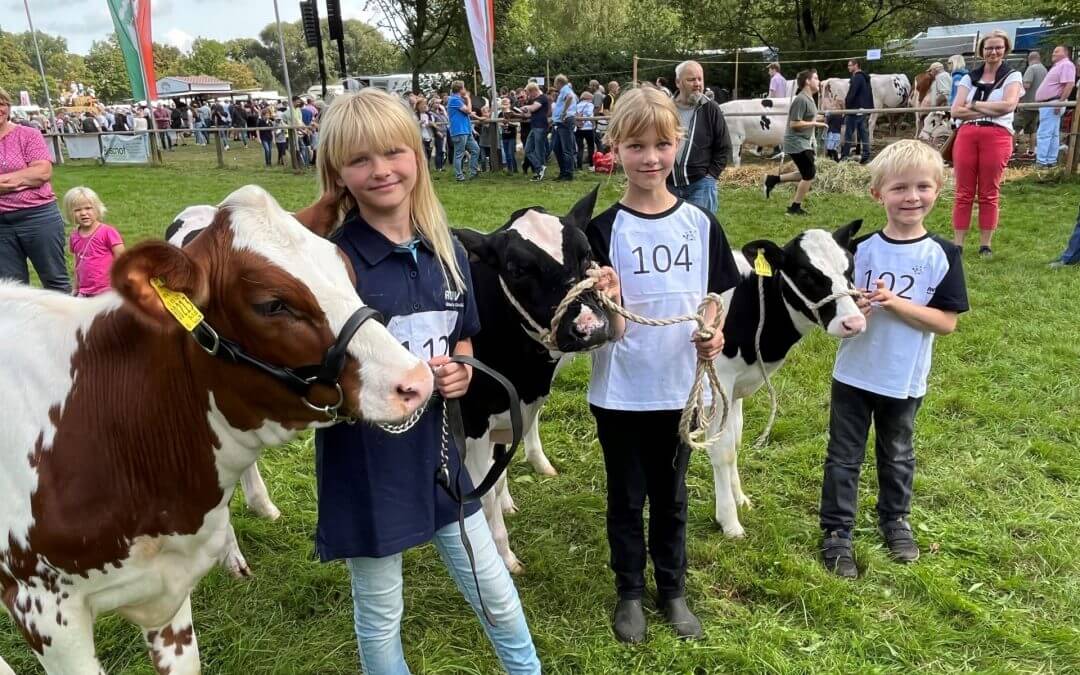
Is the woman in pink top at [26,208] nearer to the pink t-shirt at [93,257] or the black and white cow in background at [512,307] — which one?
the pink t-shirt at [93,257]

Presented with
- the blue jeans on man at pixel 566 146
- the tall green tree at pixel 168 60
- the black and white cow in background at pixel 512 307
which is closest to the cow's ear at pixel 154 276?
the black and white cow in background at pixel 512 307

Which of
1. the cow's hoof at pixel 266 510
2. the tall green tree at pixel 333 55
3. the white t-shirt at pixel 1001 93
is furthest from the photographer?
the tall green tree at pixel 333 55

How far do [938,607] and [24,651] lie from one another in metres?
3.76

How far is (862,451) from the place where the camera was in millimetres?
3422

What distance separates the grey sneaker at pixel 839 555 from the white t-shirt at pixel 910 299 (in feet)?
2.39

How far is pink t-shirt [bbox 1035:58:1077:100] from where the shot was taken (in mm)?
13016

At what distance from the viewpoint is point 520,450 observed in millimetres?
4723

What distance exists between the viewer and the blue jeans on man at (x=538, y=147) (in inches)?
637

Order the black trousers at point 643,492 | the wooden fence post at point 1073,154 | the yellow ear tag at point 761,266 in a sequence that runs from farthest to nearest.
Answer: the wooden fence post at point 1073,154 → the yellow ear tag at point 761,266 → the black trousers at point 643,492

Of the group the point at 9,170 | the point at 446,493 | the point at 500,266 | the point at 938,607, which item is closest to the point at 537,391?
the point at 500,266

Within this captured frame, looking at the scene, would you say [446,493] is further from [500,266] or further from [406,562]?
[406,562]

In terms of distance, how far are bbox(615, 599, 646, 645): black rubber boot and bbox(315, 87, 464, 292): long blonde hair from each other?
1.58 metres

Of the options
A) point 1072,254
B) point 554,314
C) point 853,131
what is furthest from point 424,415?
point 853,131

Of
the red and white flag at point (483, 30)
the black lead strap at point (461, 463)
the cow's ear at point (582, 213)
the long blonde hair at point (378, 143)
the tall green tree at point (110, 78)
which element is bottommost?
the black lead strap at point (461, 463)
